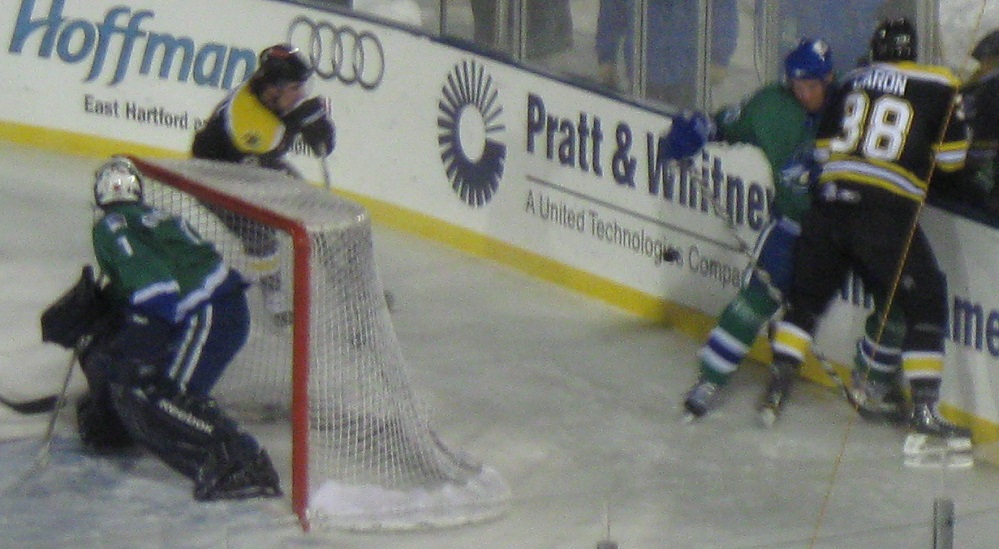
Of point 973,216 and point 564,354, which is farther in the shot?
point 564,354

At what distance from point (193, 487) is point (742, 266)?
2307 millimetres

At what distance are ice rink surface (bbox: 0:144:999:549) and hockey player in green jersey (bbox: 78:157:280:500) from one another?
118 millimetres

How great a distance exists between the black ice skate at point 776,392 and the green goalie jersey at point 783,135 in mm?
512

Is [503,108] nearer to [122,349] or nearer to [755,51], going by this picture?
[755,51]

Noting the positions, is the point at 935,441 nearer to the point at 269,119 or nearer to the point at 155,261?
the point at 155,261

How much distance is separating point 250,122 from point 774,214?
188cm

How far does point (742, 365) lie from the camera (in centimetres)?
620

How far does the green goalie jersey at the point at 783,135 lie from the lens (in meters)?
5.48

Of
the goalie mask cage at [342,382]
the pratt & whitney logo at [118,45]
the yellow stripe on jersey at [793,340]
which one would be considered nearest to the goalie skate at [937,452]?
the yellow stripe on jersey at [793,340]

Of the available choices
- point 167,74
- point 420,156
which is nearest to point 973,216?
point 420,156

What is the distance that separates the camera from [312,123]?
6062mm

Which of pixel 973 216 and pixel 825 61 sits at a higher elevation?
pixel 825 61

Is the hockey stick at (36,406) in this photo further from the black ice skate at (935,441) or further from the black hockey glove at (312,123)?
the black ice skate at (935,441)

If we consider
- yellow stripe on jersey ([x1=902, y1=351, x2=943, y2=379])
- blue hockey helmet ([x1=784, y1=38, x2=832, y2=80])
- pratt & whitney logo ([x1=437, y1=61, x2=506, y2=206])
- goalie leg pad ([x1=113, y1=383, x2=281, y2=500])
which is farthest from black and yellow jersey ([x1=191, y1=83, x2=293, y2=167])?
yellow stripe on jersey ([x1=902, y1=351, x2=943, y2=379])
